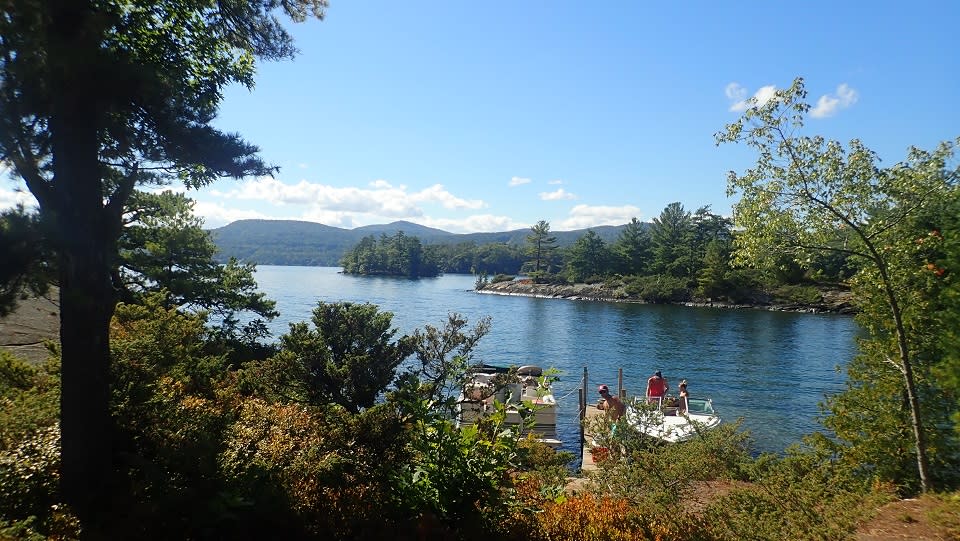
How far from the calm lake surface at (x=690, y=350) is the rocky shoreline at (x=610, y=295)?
177 inches

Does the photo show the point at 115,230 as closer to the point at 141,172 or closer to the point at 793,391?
the point at 141,172

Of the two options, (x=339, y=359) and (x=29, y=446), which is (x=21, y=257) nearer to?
(x=29, y=446)

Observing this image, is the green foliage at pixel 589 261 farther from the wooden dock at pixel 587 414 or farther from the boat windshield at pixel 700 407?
the boat windshield at pixel 700 407

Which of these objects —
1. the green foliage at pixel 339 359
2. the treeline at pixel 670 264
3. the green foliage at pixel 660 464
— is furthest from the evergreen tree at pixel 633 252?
the green foliage at pixel 339 359

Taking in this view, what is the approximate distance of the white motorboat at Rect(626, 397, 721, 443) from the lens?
10.2 metres

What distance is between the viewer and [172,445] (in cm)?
587

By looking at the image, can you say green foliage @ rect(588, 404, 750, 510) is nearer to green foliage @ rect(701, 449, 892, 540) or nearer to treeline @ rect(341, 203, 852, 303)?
green foliage @ rect(701, 449, 892, 540)

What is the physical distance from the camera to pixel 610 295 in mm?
80812

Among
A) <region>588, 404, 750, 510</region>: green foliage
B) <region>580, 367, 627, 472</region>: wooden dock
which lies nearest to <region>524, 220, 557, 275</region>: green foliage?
<region>580, 367, 627, 472</region>: wooden dock

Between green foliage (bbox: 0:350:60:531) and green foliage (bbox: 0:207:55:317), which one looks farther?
green foliage (bbox: 0:207:55:317)

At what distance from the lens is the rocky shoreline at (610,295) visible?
64.7 meters

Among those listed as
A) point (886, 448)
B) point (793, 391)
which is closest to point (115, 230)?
point (886, 448)

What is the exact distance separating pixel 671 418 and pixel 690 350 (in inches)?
888

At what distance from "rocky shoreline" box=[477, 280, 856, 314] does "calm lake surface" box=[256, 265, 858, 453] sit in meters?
4.49
